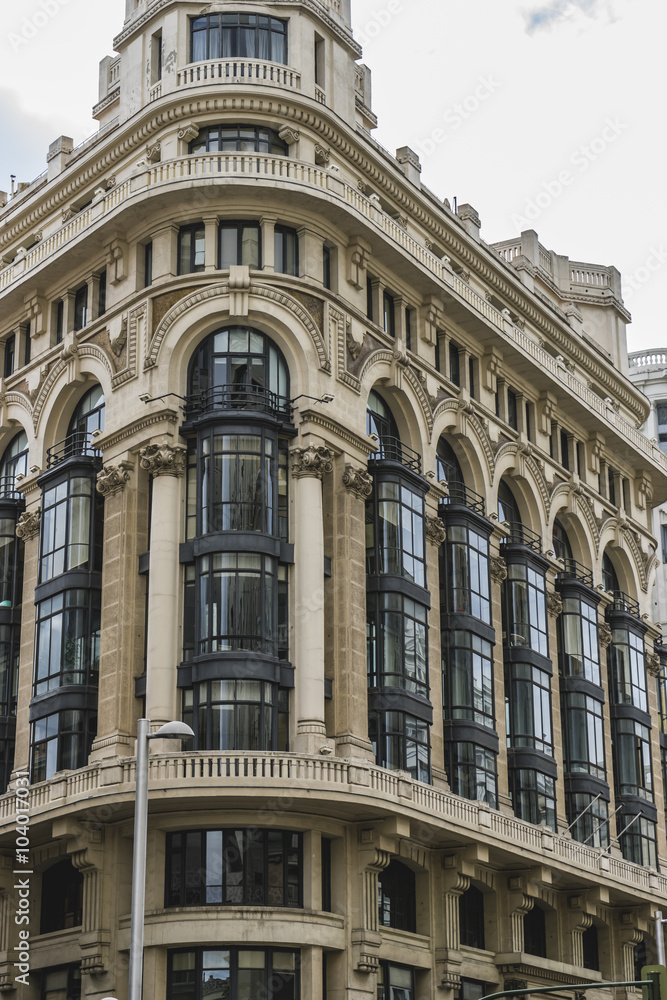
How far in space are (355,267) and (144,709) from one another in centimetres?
1678

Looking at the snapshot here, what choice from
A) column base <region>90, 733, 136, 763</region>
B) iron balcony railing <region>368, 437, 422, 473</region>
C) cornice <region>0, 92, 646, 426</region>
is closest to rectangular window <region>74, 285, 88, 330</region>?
cornice <region>0, 92, 646, 426</region>

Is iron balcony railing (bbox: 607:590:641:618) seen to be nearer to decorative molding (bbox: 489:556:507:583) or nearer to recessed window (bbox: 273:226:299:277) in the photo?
decorative molding (bbox: 489:556:507:583)

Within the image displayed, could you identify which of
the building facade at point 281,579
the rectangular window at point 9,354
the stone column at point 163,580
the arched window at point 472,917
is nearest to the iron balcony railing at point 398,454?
the building facade at point 281,579

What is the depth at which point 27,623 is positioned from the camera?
51.5 metres

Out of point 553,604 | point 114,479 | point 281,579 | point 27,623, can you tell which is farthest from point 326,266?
point 553,604

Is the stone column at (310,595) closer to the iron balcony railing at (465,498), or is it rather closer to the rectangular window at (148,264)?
the rectangular window at (148,264)

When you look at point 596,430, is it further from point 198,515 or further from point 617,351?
point 198,515

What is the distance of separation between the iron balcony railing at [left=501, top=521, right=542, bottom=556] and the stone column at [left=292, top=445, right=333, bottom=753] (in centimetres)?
1262

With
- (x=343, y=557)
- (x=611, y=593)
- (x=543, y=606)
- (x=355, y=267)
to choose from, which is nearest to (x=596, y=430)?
(x=611, y=593)

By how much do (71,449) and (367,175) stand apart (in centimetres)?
1484

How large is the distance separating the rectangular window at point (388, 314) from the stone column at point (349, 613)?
697 centimetres

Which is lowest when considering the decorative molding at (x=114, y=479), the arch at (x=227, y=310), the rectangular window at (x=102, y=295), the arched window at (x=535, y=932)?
the arched window at (x=535, y=932)

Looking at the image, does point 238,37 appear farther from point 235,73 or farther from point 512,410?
point 512,410

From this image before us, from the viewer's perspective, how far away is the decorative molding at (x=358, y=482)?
49.2 m
